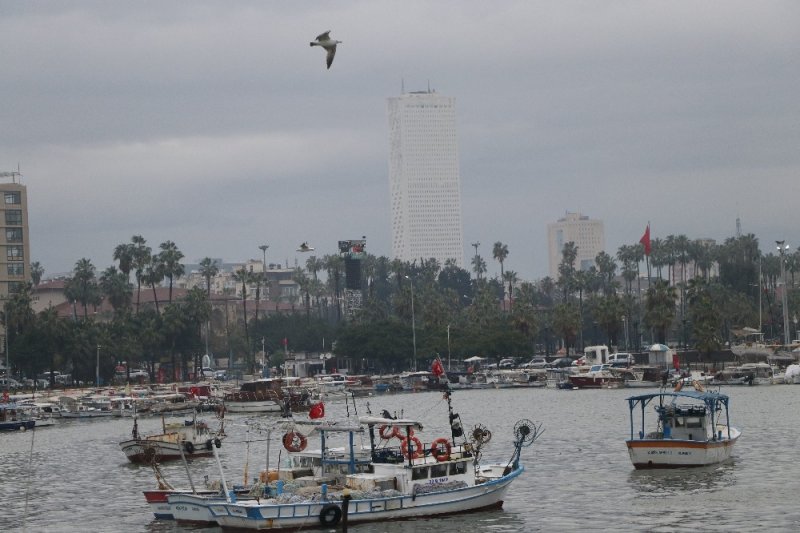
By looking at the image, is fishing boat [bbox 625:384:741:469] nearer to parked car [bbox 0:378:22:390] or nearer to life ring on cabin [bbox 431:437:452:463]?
life ring on cabin [bbox 431:437:452:463]

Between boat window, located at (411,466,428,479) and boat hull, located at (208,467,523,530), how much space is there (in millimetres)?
694

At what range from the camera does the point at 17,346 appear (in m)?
168

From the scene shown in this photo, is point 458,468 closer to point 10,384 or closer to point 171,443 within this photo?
point 171,443

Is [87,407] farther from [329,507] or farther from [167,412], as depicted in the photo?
[329,507]

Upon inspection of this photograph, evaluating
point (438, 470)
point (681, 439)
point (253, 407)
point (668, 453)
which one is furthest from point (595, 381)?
point (438, 470)

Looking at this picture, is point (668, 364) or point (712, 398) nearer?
point (712, 398)

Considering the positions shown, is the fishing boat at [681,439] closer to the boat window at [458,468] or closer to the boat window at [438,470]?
the boat window at [458,468]

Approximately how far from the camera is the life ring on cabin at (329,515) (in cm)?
4772

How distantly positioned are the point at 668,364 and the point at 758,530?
120 meters

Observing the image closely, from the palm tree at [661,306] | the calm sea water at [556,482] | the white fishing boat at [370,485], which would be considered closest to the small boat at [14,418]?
the calm sea water at [556,482]

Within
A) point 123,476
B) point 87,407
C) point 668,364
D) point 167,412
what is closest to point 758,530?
point 123,476

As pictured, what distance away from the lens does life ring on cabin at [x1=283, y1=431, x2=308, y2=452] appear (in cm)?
5397

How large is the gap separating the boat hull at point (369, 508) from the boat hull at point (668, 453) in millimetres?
9984

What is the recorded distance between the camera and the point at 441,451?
169ft
